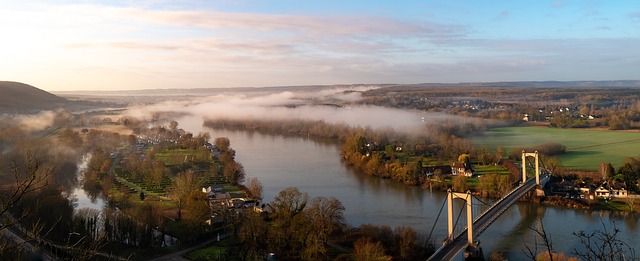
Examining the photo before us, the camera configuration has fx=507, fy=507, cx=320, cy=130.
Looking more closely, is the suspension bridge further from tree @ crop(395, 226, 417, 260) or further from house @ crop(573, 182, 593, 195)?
house @ crop(573, 182, 593, 195)

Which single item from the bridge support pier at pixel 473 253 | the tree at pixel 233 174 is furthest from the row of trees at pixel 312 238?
the tree at pixel 233 174

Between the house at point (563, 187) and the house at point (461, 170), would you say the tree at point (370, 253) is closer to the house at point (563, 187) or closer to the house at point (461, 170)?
the house at point (563, 187)

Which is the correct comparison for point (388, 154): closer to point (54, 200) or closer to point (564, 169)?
point (564, 169)

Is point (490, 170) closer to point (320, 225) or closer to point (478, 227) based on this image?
point (478, 227)

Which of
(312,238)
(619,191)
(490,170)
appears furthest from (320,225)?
(490,170)

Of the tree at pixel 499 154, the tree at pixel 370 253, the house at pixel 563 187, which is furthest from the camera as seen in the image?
the tree at pixel 499 154

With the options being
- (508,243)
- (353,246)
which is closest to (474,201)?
(508,243)
